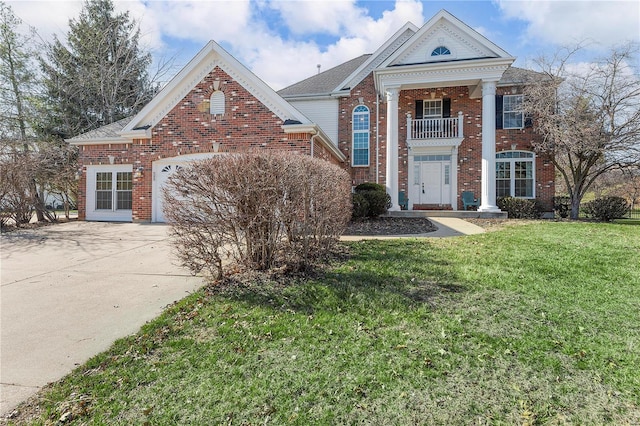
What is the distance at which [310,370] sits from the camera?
298 cm

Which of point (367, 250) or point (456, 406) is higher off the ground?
point (367, 250)

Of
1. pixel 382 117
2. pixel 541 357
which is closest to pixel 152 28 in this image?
pixel 382 117

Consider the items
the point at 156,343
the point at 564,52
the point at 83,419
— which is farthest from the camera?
the point at 564,52

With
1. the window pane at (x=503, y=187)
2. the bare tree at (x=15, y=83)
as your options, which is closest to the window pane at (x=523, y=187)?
the window pane at (x=503, y=187)

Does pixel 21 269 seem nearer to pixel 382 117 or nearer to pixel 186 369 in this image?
pixel 186 369

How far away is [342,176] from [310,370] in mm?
4843

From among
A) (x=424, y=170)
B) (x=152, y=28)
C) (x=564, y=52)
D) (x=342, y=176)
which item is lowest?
(x=342, y=176)

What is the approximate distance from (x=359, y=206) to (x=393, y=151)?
459 cm

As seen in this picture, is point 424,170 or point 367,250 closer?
point 367,250

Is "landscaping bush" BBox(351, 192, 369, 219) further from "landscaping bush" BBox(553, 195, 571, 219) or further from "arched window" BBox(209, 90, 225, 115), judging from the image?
"landscaping bush" BBox(553, 195, 571, 219)

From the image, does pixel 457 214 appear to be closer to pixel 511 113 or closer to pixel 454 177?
pixel 454 177

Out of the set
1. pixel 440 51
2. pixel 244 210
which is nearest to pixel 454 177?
pixel 440 51

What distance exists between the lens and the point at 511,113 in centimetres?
1711

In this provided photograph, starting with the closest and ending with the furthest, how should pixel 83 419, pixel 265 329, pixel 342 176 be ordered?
pixel 83 419
pixel 265 329
pixel 342 176
